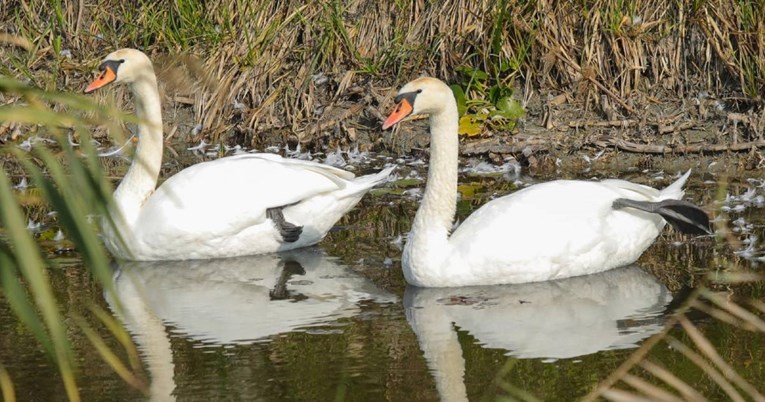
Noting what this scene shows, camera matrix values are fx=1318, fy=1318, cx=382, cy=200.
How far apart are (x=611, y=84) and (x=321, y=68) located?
2454mm

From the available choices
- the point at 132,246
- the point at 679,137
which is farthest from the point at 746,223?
the point at 132,246

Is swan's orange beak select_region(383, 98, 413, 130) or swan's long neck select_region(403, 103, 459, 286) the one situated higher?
swan's orange beak select_region(383, 98, 413, 130)

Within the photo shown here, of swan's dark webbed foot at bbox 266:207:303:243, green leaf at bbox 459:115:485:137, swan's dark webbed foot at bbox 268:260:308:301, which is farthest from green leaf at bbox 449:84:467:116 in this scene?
swan's dark webbed foot at bbox 268:260:308:301

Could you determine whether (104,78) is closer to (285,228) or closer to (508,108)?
(285,228)

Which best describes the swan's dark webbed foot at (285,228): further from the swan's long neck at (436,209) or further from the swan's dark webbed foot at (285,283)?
the swan's long neck at (436,209)

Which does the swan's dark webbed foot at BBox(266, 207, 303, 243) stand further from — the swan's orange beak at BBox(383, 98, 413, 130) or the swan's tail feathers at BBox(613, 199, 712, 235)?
the swan's tail feathers at BBox(613, 199, 712, 235)

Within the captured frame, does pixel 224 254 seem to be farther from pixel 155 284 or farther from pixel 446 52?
pixel 446 52

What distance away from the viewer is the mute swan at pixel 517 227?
22.3 feet

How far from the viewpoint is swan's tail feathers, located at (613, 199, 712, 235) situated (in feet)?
22.9

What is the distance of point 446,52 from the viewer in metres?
10.9

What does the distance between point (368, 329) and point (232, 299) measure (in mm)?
1015

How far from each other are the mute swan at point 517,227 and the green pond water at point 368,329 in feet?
0.37

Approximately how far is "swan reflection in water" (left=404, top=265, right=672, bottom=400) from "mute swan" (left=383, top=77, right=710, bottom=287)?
0.10 metres

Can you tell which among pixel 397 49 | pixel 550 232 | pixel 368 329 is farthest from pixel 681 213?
pixel 397 49
